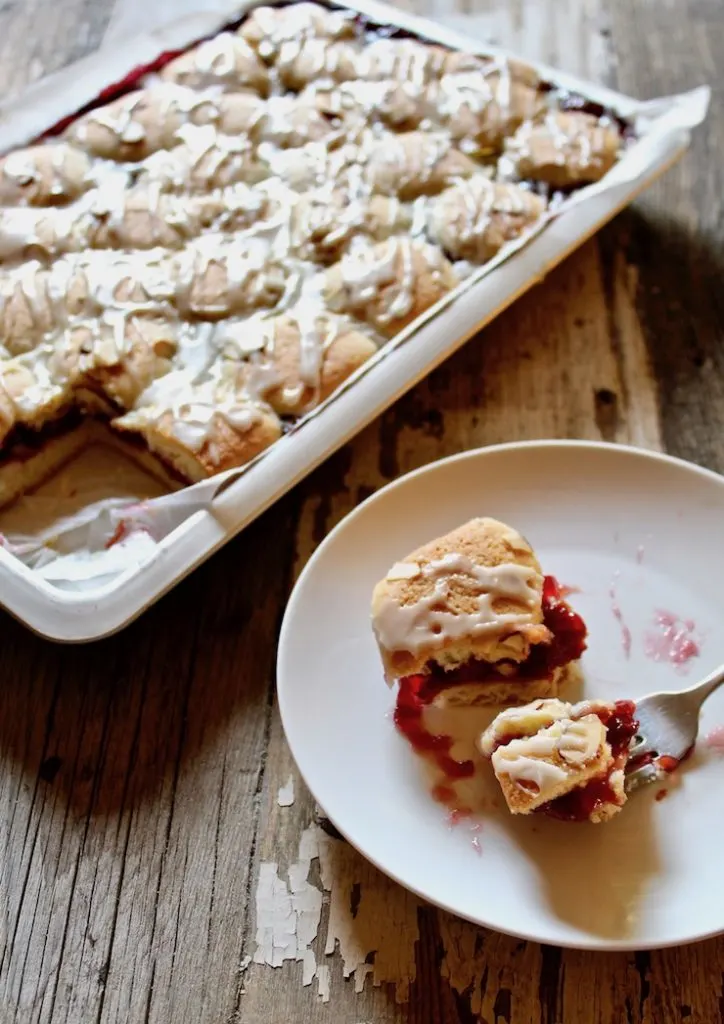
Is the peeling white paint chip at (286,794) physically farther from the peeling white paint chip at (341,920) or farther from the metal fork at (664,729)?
the metal fork at (664,729)

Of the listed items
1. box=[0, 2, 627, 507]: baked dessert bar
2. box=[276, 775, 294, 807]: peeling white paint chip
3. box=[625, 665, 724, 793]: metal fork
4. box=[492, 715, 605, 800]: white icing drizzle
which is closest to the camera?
box=[492, 715, 605, 800]: white icing drizzle

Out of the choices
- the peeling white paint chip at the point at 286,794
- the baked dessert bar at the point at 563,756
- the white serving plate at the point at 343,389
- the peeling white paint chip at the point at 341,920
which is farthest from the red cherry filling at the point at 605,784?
the white serving plate at the point at 343,389

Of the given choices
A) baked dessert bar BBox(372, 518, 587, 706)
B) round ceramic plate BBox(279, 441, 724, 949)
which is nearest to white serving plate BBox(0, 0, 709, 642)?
round ceramic plate BBox(279, 441, 724, 949)

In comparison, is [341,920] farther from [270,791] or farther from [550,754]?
[550,754]

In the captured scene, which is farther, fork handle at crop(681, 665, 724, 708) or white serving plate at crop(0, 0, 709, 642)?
white serving plate at crop(0, 0, 709, 642)

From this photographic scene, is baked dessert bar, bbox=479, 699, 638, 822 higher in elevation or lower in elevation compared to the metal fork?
higher

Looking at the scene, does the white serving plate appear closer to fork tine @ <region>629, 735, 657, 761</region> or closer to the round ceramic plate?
the round ceramic plate
